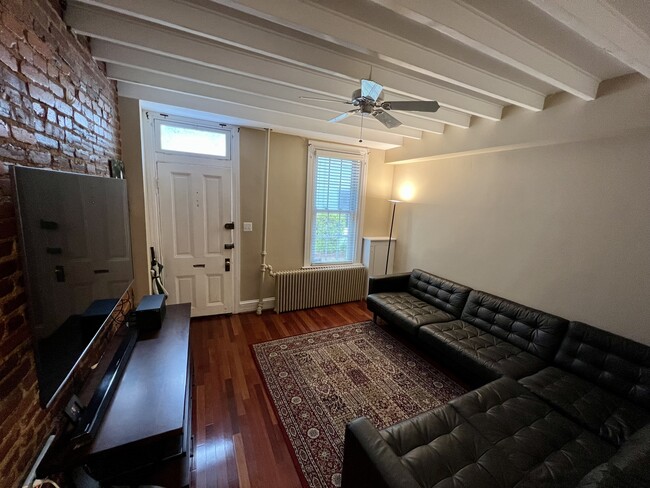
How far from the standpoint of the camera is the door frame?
2742 millimetres

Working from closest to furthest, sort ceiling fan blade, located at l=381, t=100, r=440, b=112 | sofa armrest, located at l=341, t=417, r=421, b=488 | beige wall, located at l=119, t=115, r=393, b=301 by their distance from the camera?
sofa armrest, located at l=341, t=417, r=421, b=488 < ceiling fan blade, located at l=381, t=100, r=440, b=112 < beige wall, located at l=119, t=115, r=393, b=301

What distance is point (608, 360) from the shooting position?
187 cm

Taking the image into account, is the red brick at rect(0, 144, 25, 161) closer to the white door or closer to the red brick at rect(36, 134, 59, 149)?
the red brick at rect(36, 134, 59, 149)

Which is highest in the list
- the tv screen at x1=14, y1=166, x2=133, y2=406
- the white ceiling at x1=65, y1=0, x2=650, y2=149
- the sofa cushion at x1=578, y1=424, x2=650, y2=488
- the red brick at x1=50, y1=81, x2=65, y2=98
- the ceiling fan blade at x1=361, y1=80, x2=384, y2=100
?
the white ceiling at x1=65, y1=0, x2=650, y2=149

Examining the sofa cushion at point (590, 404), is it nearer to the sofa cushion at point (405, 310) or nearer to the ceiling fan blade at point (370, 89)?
the sofa cushion at point (405, 310)

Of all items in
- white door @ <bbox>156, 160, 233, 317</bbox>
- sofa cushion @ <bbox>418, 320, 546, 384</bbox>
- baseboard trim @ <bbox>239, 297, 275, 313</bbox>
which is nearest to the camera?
sofa cushion @ <bbox>418, 320, 546, 384</bbox>

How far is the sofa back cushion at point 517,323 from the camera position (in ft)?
7.20

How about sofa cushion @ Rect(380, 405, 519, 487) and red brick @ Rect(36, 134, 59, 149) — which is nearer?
red brick @ Rect(36, 134, 59, 149)

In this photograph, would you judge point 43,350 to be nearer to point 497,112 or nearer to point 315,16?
point 315,16

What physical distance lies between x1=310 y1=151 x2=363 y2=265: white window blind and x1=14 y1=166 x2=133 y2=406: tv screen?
2.62 meters

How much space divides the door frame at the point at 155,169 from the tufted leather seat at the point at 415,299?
1975 mm

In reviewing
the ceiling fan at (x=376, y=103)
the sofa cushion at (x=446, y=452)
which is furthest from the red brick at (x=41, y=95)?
the sofa cushion at (x=446, y=452)

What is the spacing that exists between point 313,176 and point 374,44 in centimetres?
228

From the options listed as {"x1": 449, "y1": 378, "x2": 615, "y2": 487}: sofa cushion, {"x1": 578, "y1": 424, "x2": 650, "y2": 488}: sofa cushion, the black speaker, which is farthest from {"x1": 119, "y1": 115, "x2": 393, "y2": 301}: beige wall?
{"x1": 578, "y1": 424, "x2": 650, "y2": 488}: sofa cushion
